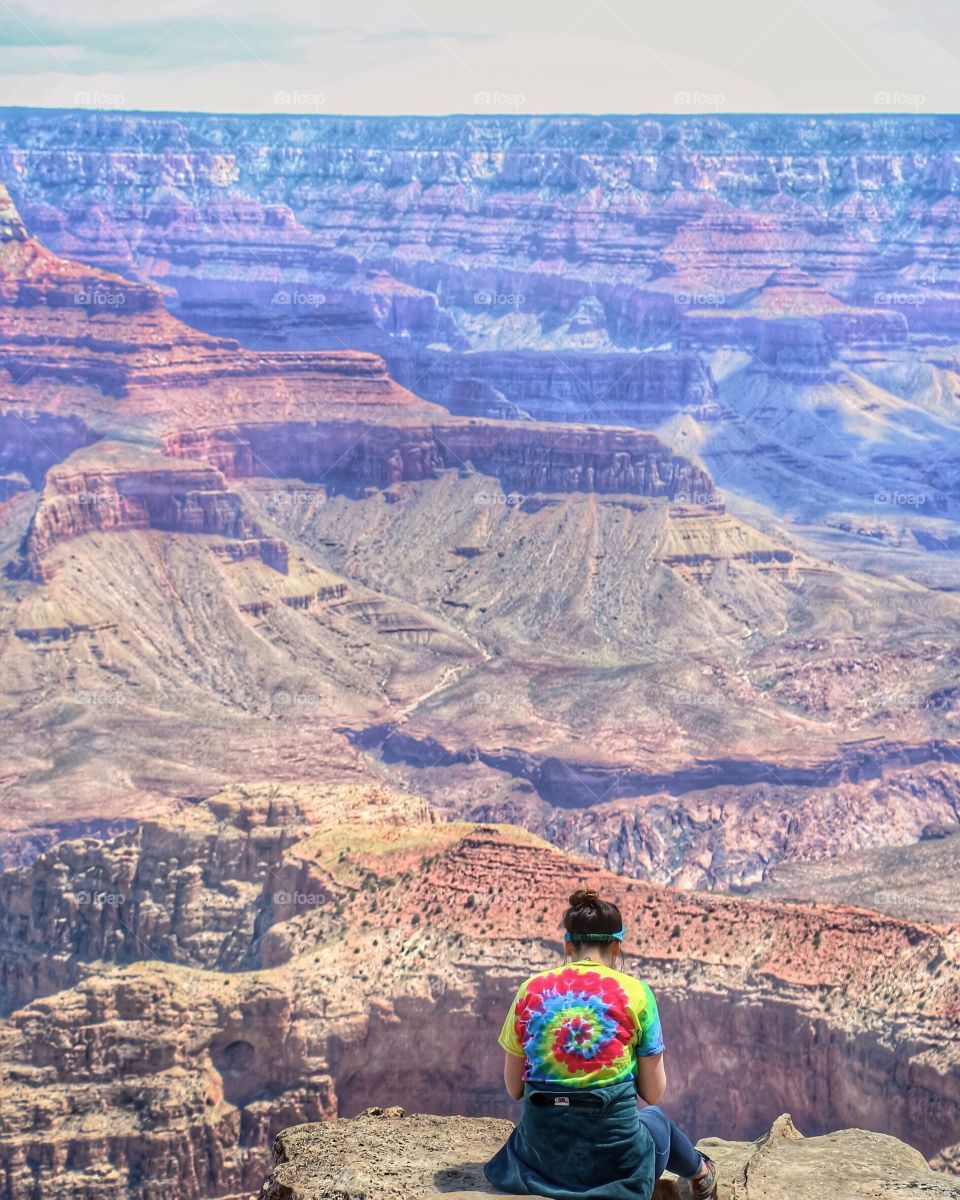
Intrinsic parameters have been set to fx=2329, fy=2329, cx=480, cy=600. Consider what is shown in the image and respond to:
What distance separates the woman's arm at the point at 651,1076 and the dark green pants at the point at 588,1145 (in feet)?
0.42

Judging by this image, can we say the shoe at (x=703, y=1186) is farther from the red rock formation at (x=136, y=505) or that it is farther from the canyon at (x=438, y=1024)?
the red rock formation at (x=136, y=505)

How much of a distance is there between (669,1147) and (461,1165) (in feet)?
8.06

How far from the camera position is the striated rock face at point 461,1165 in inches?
944

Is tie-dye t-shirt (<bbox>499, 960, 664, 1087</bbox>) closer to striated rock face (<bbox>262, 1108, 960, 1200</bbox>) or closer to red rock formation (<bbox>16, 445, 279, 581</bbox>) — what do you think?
striated rock face (<bbox>262, 1108, 960, 1200</bbox>)

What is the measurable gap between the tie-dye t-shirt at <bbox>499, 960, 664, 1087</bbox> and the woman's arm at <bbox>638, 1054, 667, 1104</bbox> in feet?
0.23

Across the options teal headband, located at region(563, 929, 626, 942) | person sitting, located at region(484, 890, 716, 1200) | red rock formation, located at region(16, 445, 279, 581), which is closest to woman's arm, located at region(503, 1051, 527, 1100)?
person sitting, located at region(484, 890, 716, 1200)

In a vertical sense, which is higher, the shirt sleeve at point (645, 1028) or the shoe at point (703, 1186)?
the shirt sleeve at point (645, 1028)

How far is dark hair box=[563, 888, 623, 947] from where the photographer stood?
23.0m

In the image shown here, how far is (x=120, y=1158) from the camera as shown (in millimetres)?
48375

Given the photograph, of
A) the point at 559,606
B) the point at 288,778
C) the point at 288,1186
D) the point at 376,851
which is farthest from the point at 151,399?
the point at 288,1186

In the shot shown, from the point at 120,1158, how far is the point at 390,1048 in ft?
19.8

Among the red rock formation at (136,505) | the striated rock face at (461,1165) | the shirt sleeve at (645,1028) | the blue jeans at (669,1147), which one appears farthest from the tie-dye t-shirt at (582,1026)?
the red rock formation at (136,505)

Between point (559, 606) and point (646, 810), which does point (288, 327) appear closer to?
point (559, 606)

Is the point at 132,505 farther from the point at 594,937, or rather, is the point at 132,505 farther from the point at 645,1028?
the point at 645,1028
